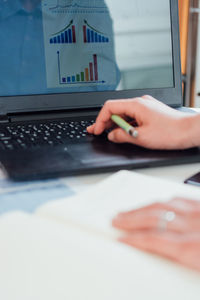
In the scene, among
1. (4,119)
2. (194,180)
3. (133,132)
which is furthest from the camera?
(4,119)

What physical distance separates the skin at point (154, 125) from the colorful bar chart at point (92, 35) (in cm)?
29

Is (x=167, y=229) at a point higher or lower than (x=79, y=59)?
lower

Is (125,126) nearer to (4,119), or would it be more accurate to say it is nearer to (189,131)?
(189,131)

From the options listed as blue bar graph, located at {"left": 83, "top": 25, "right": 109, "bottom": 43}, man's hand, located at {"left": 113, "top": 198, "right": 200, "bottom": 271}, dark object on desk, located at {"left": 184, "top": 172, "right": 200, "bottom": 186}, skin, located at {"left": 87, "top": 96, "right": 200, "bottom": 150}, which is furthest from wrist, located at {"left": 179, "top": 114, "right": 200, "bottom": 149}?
blue bar graph, located at {"left": 83, "top": 25, "right": 109, "bottom": 43}

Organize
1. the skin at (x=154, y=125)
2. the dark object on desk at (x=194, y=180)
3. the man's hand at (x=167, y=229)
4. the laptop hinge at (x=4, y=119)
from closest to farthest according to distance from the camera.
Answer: the man's hand at (x=167, y=229) → the dark object on desk at (x=194, y=180) → the skin at (x=154, y=125) → the laptop hinge at (x=4, y=119)

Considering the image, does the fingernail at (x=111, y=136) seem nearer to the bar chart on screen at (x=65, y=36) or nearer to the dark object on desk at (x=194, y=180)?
the dark object on desk at (x=194, y=180)

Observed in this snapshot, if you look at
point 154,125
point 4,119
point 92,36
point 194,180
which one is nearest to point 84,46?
point 92,36

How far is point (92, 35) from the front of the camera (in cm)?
95

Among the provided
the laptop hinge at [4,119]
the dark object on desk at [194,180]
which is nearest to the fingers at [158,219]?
the dark object on desk at [194,180]

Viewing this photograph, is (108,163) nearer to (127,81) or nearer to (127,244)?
(127,244)

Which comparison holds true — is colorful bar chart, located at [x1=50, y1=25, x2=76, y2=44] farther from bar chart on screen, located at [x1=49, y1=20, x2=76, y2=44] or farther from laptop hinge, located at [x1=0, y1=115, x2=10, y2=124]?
laptop hinge, located at [x1=0, y1=115, x2=10, y2=124]

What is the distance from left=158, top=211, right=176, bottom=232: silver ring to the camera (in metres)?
0.38

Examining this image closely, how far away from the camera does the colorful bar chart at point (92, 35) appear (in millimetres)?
949

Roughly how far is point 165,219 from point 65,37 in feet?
2.18
